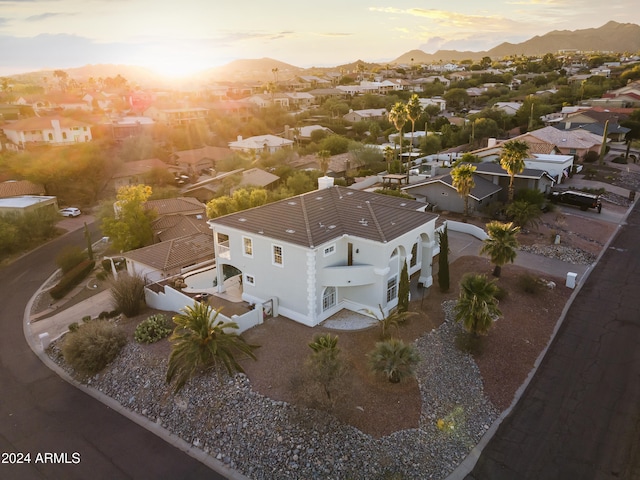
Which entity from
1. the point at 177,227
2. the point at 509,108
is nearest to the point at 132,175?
the point at 177,227

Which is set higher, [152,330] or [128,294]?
[128,294]

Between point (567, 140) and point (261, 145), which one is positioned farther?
point (261, 145)

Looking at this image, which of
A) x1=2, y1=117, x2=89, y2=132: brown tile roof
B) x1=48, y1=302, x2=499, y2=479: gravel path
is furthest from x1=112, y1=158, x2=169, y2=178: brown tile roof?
x1=48, y1=302, x2=499, y2=479: gravel path

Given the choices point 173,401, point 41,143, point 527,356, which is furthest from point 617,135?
point 41,143

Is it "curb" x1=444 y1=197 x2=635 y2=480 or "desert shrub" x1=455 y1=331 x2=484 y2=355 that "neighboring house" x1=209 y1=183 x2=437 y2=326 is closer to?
"desert shrub" x1=455 y1=331 x2=484 y2=355

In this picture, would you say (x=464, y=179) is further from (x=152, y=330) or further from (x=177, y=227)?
(x=152, y=330)

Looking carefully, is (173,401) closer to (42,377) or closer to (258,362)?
(258,362)
